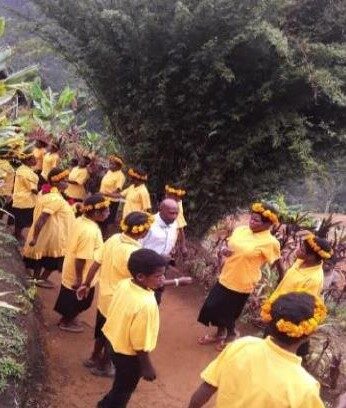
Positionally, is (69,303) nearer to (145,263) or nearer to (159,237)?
(159,237)

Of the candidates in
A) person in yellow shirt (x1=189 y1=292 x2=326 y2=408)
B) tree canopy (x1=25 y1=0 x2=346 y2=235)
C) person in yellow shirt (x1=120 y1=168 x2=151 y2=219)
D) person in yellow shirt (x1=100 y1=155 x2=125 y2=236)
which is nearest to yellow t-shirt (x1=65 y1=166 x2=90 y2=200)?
person in yellow shirt (x1=100 y1=155 x2=125 y2=236)

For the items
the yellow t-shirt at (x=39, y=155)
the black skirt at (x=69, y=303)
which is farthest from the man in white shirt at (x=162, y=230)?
the yellow t-shirt at (x=39, y=155)

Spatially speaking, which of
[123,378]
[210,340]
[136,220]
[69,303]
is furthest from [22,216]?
[123,378]

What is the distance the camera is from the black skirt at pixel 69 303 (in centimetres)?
598

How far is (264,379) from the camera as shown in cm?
293

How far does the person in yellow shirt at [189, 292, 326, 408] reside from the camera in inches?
114

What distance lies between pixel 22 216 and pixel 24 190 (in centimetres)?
41

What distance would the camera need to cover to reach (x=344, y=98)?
8156 millimetres

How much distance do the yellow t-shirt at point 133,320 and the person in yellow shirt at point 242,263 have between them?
6.63 ft

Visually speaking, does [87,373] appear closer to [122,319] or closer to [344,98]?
[122,319]

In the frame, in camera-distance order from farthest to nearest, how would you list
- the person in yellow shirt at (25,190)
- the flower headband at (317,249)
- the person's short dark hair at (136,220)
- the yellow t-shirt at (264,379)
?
the person in yellow shirt at (25,190) < the flower headband at (317,249) < the person's short dark hair at (136,220) < the yellow t-shirt at (264,379)

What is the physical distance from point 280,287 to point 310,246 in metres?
0.52

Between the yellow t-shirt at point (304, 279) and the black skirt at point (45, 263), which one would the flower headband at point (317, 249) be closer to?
the yellow t-shirt at point (304, 279)

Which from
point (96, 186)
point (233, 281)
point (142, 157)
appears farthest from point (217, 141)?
point (233, 281)
